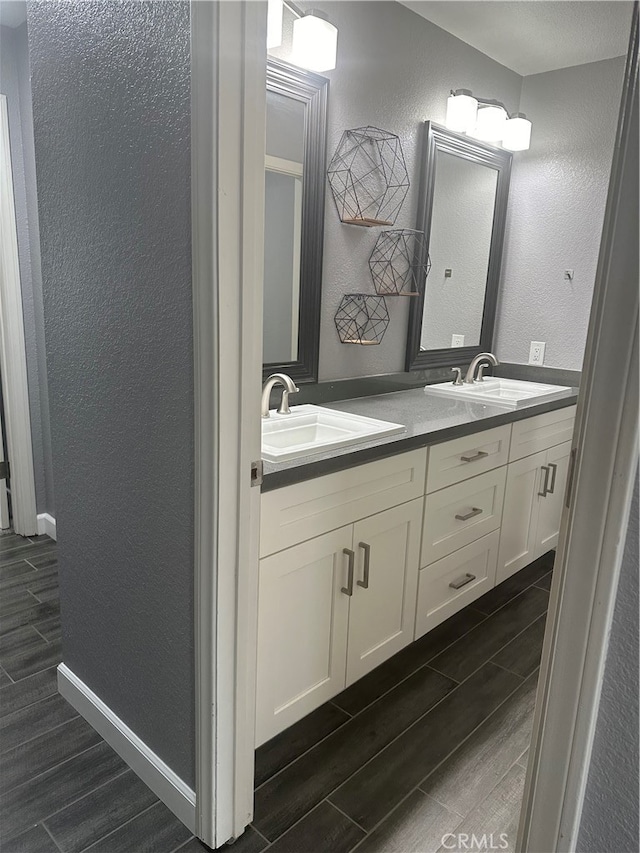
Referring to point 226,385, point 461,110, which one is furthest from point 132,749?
point 461,110

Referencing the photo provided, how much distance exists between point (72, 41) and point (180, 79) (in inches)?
19.0

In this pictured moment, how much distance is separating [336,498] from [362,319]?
1036mm

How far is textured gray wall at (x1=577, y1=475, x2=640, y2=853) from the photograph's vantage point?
76 cm

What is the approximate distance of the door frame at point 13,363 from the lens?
2678 millimetres

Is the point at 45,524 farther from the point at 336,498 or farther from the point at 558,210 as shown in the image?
the point at 558,210

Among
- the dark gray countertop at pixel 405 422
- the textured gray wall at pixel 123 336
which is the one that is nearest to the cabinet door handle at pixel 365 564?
the dark gray countertop at pixel 405 422

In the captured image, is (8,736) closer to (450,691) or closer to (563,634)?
(450,691)

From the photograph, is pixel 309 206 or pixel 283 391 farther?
pixel 309 206

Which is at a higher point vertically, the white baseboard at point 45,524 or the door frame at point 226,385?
the door frame at point 226,385

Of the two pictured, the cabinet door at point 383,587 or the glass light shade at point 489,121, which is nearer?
the cabinet door at point 383,587

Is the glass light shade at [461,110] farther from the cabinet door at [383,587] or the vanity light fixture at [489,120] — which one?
the cabinet door at [383,587]

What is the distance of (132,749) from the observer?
164 cm

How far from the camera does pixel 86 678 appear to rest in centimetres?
182

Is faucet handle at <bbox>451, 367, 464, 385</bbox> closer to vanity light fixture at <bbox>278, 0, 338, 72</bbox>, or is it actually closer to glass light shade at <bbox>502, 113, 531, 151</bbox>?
glass light shade at <bbox>502, 113, 531, 151</bbox>
